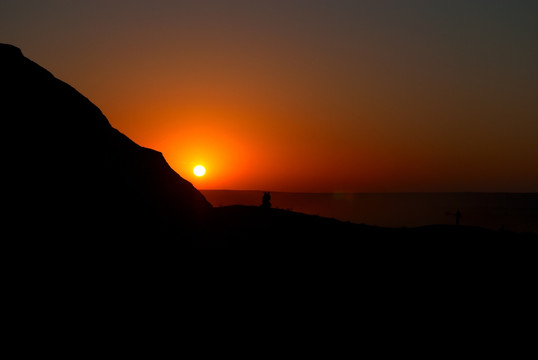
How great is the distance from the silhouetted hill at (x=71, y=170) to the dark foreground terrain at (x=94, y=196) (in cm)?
2

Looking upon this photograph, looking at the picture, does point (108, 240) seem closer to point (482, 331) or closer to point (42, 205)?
point (42, 205)

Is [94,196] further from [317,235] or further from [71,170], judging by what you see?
[317,235]

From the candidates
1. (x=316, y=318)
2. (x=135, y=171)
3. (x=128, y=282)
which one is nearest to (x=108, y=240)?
(x=128, y=282)

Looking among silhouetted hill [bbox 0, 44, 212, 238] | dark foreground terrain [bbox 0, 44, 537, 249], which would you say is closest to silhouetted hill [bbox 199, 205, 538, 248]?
dark foreground terrain [bbox 0, 44, 537, 249]

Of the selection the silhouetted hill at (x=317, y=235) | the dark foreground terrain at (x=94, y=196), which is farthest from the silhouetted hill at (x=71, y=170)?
the silhouetted hill at (x=317, y=235)

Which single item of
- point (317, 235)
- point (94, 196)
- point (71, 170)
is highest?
point (71, 170)

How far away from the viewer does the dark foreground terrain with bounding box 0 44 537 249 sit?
9.03m

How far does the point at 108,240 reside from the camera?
954 centimetres

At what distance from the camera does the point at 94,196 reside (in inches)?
389

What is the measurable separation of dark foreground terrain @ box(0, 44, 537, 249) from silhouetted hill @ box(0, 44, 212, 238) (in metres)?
0.02

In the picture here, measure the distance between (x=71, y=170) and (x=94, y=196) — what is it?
2.24 ft

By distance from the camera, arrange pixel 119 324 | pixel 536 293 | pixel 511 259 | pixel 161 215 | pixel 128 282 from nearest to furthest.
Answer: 1. pixel 119 324
2. pixel 128 282
3. pixel 161 215
4. pixel 536 293
5. pixel 511 259

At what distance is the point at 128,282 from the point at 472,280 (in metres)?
8.00

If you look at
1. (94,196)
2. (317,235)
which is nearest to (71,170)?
(94,196)
